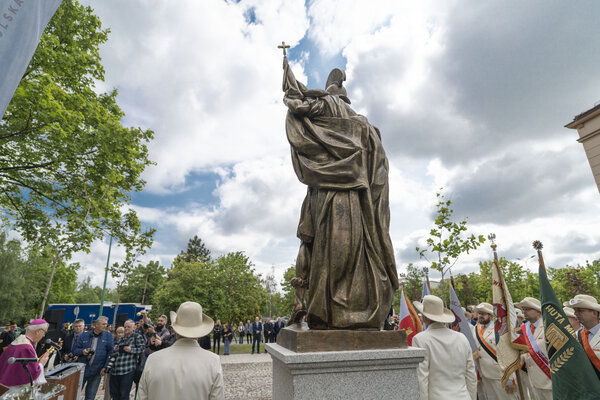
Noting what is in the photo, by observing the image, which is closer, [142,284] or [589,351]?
[589,351]

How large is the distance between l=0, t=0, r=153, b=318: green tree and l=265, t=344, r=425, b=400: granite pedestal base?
9.43 meters

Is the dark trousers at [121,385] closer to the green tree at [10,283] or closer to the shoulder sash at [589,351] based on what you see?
the shoulder sash at [589,351]

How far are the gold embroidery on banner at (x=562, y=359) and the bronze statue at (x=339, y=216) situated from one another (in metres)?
2.19

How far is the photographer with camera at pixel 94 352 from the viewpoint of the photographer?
25.0 ft

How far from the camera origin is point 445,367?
3.33 meters

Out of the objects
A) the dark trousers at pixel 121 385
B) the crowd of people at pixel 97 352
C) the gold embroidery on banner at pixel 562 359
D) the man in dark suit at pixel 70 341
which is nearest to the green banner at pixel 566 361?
the gold embroidery on banner at pixel 562 359

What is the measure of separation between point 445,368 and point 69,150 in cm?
1098

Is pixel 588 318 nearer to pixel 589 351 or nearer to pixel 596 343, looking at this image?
pixel 596 343

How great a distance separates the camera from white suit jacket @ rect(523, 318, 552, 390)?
5379 mm

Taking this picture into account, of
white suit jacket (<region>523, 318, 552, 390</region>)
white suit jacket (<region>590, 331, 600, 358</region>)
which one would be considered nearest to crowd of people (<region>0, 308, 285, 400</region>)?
white suit jacket (<region>523, 318, 552, 390</region>)

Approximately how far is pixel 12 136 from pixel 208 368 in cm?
989

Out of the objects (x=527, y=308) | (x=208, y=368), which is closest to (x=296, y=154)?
(x=208, y=368)

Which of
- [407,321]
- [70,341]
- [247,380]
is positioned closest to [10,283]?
[70,341]

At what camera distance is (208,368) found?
282 cm
